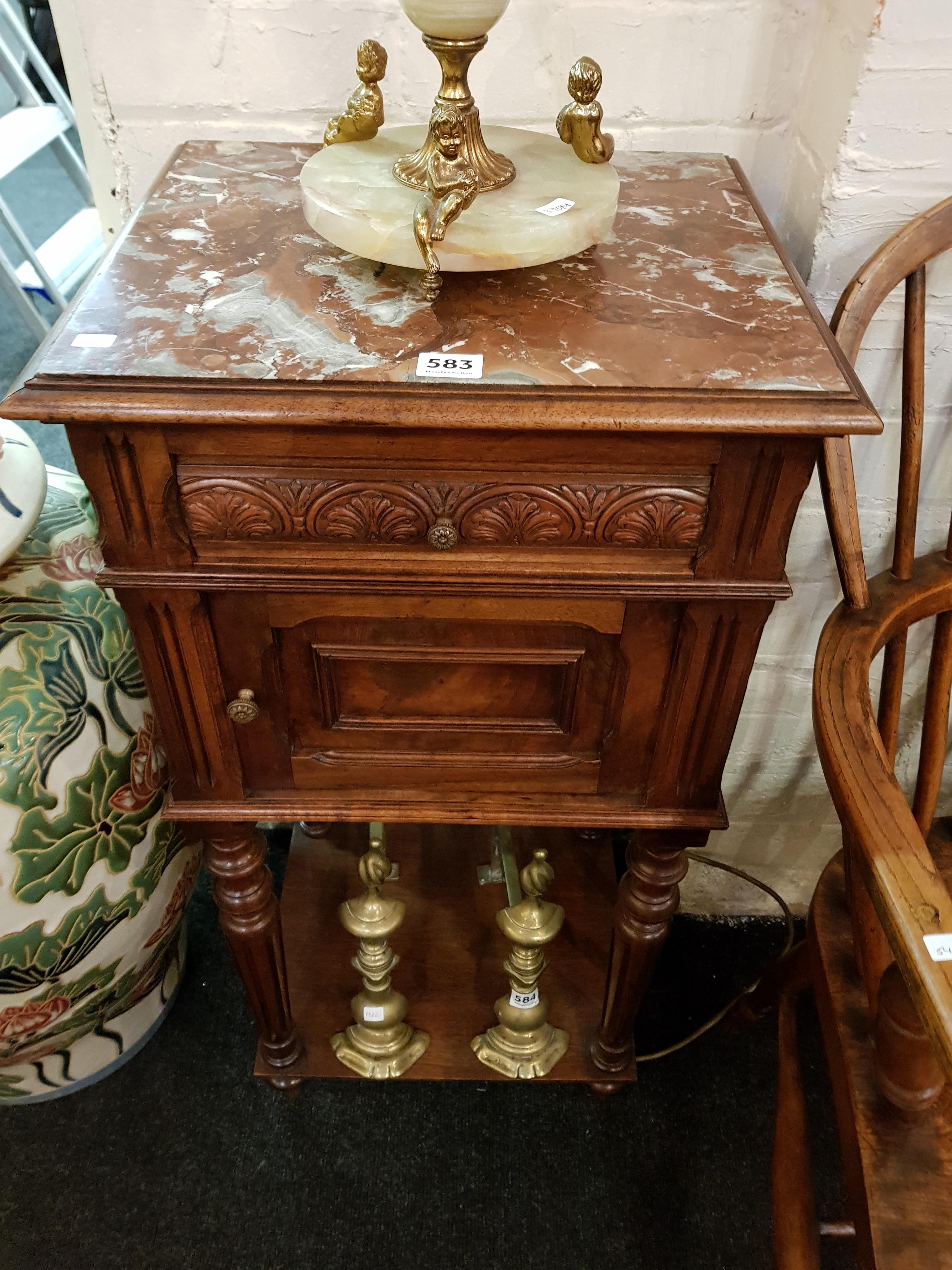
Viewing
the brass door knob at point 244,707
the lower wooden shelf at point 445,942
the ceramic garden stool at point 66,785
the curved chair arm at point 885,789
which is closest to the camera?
the curved chair arm at point 885,789

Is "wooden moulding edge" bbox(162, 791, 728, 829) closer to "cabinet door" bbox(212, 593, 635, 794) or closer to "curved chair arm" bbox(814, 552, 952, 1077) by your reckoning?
"cabinet door" bbox(212, 593, 635, 794)

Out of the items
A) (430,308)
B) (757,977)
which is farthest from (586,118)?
(757,977)

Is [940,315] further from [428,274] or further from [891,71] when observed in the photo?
[428,274]

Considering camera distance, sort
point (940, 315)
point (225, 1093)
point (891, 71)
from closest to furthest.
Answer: point (891, 71)
point (940, 315)
point (225, 1093)

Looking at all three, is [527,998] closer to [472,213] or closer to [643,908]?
[643,908]

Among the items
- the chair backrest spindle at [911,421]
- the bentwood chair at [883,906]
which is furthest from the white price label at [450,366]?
the chair backrest spindle at [911,421]

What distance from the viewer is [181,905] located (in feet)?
3.78

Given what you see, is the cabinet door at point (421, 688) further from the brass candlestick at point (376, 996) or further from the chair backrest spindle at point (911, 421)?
the chair backrest spindle at point (911, 421)

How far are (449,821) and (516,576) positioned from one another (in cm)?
27

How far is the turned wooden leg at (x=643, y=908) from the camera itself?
0.91 meters

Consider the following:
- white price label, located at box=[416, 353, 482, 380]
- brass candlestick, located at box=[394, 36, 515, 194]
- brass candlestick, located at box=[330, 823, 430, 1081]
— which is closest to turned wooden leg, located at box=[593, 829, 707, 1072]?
brass candlestick, located at box=[330, 823, 430, 1081]

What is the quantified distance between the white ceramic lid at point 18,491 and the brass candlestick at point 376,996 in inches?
18.6

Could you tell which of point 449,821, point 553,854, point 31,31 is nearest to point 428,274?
point 449,821

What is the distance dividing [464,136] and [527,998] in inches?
36.0
